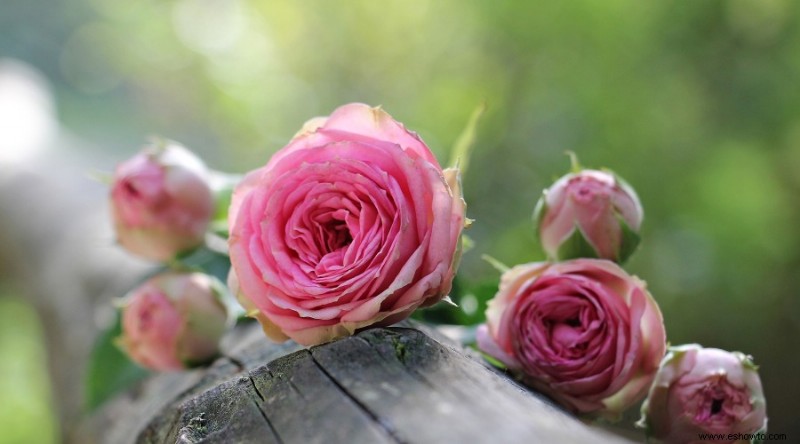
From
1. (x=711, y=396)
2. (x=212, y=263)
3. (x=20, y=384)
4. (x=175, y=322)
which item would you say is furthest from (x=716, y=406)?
(x=20, y=384)

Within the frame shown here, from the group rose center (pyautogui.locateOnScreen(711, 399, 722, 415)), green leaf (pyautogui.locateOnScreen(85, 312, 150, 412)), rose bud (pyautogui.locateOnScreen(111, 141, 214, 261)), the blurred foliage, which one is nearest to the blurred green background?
the blurred foliage

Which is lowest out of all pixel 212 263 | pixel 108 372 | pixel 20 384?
pixel 20 384

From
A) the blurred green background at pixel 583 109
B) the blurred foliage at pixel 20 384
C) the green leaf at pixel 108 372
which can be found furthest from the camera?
the blurred foliage at pixel 20 384

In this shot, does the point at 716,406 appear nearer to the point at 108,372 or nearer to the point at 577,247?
the point at 577,247

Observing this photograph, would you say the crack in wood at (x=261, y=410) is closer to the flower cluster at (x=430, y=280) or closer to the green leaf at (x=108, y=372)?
the flower cluster at (x=430, y=280)

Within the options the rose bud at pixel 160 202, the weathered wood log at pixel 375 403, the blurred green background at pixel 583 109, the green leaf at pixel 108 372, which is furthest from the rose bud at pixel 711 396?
the blurred green background at pixel 583 109

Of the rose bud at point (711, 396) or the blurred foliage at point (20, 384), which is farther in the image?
the blurred foliage at point (20, 384)
